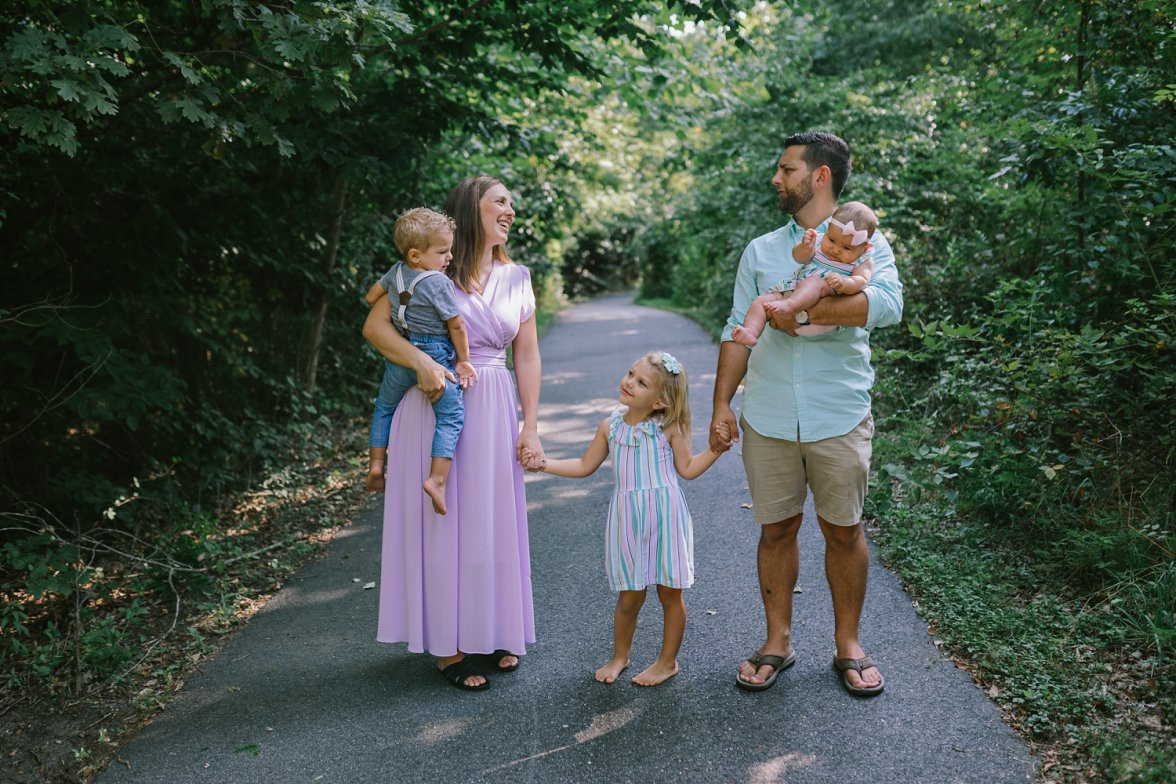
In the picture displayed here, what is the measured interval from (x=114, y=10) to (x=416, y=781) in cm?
379

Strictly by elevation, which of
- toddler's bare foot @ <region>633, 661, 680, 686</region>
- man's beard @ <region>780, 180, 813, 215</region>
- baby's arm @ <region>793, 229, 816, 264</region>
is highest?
man's beard @ <region>780, 180, 813, 215</region>

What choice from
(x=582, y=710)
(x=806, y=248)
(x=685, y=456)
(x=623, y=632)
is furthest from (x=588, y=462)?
(x=806, y=248)

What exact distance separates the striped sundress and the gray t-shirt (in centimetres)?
85

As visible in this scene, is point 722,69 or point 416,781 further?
point 722,69

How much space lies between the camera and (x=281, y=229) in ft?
24.8

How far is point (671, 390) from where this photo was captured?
3.25m

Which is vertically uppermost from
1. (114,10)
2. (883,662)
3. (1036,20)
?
(1036,20)

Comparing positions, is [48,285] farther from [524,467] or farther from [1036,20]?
[1036,20]

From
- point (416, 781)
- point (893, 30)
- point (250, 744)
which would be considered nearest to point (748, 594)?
point (416, 781)

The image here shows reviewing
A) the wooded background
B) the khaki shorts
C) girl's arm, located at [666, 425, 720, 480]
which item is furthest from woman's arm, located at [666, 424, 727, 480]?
the wooded background

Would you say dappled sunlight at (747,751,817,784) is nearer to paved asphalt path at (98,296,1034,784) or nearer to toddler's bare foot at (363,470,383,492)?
paved asphalt path at (98,296,1034,784)

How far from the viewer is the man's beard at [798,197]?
314 cm

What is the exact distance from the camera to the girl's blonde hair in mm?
3227

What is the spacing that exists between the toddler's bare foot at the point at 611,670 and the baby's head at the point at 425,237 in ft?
5.85
